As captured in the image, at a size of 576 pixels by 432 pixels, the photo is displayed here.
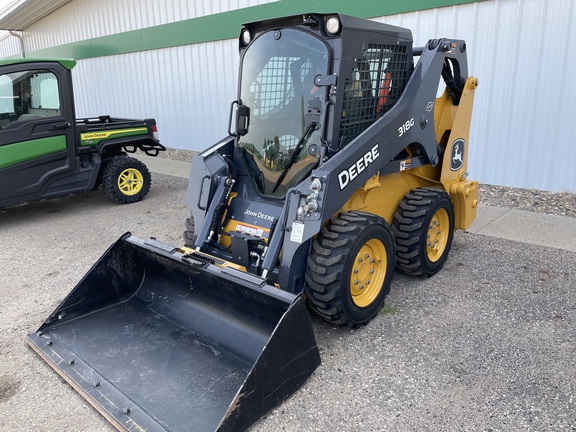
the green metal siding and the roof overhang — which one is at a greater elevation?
the roof overhang

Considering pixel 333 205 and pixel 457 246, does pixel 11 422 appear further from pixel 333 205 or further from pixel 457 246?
pixel 457 246

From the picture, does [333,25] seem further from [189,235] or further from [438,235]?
[438,235]

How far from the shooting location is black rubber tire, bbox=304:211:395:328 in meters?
3.07

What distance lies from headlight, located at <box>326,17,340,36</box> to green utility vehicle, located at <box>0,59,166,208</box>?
4.40 metres

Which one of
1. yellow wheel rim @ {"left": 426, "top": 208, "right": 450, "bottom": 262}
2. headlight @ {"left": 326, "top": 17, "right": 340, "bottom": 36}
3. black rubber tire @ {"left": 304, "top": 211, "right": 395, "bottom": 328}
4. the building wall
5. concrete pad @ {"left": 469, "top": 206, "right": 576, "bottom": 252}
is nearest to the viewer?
black rubber tire @ {"left": 304, "top": 211, "right": 395, "bottom": 328}

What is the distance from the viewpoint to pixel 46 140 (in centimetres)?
618

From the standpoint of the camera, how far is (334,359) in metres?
3.13

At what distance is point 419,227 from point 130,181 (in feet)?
15.9

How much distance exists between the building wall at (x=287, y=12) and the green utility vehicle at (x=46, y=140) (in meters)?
3.94

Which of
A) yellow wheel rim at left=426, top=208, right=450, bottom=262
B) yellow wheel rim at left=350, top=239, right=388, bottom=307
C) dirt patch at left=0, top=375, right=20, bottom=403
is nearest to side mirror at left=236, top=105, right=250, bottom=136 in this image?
yellow wheel rim at left=350, top=239, right=388, bottom=307

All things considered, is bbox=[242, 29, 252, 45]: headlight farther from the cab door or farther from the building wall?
the building wall

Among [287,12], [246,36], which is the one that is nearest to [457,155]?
[246,36]

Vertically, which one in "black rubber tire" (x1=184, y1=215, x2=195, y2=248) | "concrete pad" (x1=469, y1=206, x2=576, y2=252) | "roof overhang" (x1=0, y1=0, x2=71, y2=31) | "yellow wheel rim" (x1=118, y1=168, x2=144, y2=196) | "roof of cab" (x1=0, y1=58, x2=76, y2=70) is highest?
"roof overhang" (x1=0, y1=0, x2=71, y2=31)

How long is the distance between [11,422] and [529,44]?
6.66 m
